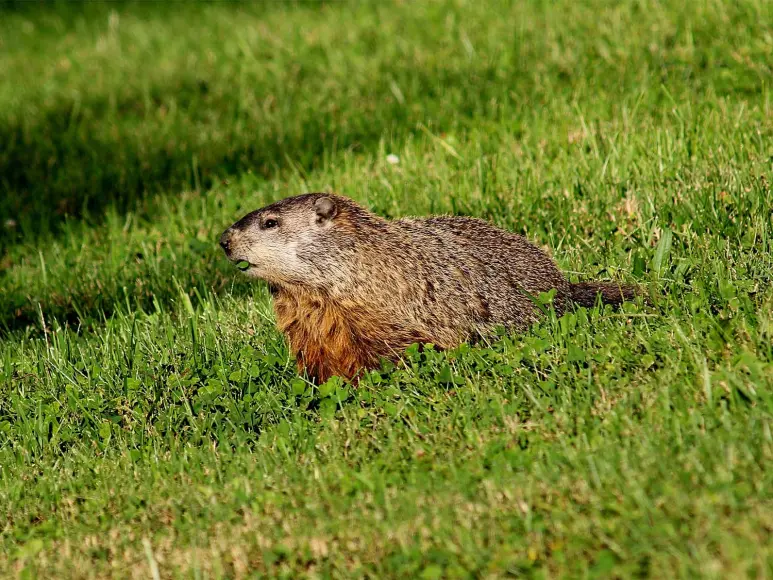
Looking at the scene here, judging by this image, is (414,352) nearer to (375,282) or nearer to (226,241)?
(375,282)

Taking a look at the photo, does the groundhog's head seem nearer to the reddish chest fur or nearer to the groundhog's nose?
the groundhog's nose

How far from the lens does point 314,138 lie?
25.1ft

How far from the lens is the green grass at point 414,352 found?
10.5 feet

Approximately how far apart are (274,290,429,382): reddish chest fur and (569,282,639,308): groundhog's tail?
81 centimetres

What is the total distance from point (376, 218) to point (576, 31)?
3.83m

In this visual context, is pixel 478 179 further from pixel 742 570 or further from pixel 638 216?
pixel 742 570

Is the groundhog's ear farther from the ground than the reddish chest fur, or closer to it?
farther from the ground

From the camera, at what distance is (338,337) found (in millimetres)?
4637

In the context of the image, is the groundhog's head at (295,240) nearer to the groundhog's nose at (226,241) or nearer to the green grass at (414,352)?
the groundhog's nose at (226,241)

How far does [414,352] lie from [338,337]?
43 cm

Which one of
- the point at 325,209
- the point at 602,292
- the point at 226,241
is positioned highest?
the point at 325,209

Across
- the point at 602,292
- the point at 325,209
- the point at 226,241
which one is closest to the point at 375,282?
the point at 325,209

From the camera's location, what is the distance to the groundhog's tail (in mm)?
4656

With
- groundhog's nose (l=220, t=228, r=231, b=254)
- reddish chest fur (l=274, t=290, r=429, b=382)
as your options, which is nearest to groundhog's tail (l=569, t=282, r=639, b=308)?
reddish chest fur (l=274, t=290, r=429, b=382)
